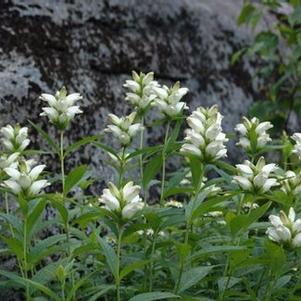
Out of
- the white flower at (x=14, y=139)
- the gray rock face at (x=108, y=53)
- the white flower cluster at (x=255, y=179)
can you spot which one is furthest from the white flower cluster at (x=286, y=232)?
the gray rock face at (x=108, y=53)

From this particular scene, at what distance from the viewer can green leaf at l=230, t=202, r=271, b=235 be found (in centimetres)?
185

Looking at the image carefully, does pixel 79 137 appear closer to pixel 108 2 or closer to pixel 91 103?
pixel 91 103

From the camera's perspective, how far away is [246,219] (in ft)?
6.15

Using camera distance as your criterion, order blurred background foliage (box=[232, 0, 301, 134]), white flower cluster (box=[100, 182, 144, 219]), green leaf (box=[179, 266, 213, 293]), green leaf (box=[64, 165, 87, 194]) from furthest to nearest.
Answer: blurred background foliage (box=[232, 0, 301, 134]), green leaf (box=[64, 165, 87, 194]), green leaf (box=[179, 266, 213, 293]), white flower cluster (box=[100, 182, 144, 219])

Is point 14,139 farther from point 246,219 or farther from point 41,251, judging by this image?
point 246,219

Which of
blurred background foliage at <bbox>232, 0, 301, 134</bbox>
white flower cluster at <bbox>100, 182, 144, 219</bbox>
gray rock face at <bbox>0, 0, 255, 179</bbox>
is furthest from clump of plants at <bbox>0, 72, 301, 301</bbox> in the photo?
blurred background foliage at <bbox>232, 0, 301, 134</bbox>

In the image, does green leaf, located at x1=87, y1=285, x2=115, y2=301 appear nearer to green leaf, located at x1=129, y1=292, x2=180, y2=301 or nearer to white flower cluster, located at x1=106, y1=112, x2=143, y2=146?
green leaf, located at x1=129, y1=292, x2=180, y2=301

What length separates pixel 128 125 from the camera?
212 centimetres

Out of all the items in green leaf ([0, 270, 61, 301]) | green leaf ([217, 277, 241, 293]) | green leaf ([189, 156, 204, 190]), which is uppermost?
green leaf ([189, 156, 204, 190])

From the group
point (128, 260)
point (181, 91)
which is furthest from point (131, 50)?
point (128, 260)

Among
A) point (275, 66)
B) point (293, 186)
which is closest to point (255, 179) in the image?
point (293, 186)

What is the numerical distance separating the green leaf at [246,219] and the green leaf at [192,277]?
4.3 inches

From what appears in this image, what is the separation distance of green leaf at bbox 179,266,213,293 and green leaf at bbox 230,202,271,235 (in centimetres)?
11

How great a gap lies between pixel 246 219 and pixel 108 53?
1965 mm
